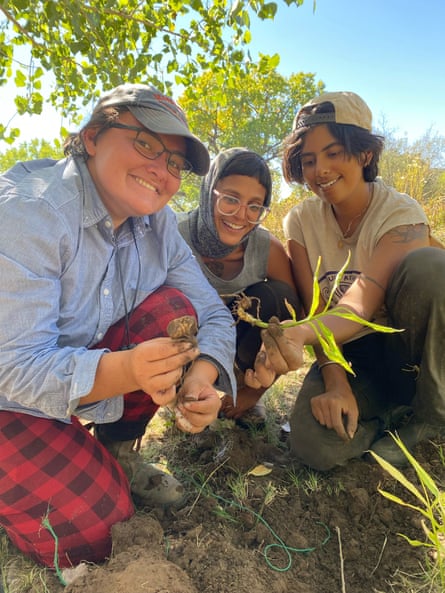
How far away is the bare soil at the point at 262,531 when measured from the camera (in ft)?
3.37

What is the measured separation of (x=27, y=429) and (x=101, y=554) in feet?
1.47

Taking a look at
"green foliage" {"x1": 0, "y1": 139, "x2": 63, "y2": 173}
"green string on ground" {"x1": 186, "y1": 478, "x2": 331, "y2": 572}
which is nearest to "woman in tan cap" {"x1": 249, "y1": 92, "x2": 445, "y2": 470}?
"green string on ground" {"x1": 186, "y1": 478, "x2": 331, "y2": 572}

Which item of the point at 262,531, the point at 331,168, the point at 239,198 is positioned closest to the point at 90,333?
the point at 262,531

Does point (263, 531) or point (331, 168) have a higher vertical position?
point (331, 168)

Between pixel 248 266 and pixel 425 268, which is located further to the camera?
pixel 248 266

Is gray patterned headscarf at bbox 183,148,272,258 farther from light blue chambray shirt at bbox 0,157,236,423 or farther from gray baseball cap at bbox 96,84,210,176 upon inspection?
gray baseball cap at bbox 96,84,210,176

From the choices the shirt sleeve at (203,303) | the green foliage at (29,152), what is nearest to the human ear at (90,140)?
the shirt sleeve at (203,303)

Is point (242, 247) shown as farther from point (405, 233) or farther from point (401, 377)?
point (401, 377)

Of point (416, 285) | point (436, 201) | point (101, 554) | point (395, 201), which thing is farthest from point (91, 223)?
point (436, 201)

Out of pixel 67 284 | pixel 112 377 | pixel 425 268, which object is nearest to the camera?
pixel 112 377

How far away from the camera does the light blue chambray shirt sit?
1.04 metres

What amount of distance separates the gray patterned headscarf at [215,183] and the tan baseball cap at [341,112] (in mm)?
283

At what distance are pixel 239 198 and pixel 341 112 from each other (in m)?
0.59

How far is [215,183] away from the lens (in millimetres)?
1966
